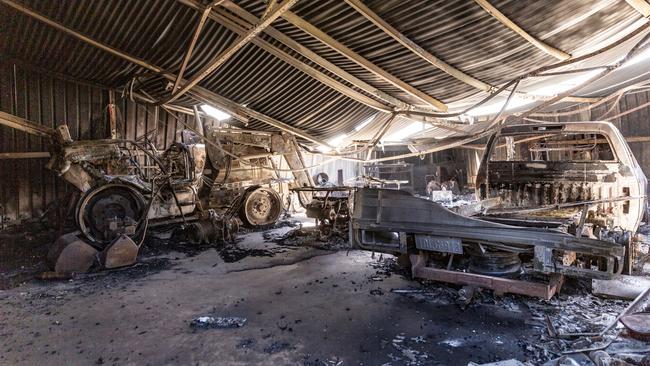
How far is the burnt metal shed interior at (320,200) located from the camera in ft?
10.1

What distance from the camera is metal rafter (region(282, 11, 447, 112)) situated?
164 inches

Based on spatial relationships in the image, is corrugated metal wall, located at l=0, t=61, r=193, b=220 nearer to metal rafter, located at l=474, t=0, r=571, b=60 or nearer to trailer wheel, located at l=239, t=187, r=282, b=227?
trailer wheel, located at l=239, t=187, r=282, b=227

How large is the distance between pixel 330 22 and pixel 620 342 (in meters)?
4.06

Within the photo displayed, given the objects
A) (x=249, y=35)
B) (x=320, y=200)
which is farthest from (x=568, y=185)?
(x=249, y=35)

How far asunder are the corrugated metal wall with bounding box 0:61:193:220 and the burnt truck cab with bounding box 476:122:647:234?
8.27 meters

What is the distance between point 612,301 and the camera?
3.65m

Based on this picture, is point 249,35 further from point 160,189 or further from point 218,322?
point 160,189

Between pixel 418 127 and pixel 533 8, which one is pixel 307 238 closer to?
pixel 418 127

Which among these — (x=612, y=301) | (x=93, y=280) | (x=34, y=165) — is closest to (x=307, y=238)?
(x=93, y=280)

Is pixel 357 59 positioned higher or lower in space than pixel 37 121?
higher

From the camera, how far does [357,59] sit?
185 inches

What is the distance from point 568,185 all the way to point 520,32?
8.04 feet

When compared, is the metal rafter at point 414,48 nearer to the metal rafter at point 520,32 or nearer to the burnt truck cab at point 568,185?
the burnt truck cab at point 568,185

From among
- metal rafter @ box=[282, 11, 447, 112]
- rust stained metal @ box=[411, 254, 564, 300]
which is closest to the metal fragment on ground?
rust stained metal @ box=[411, 254, 564, 300]
